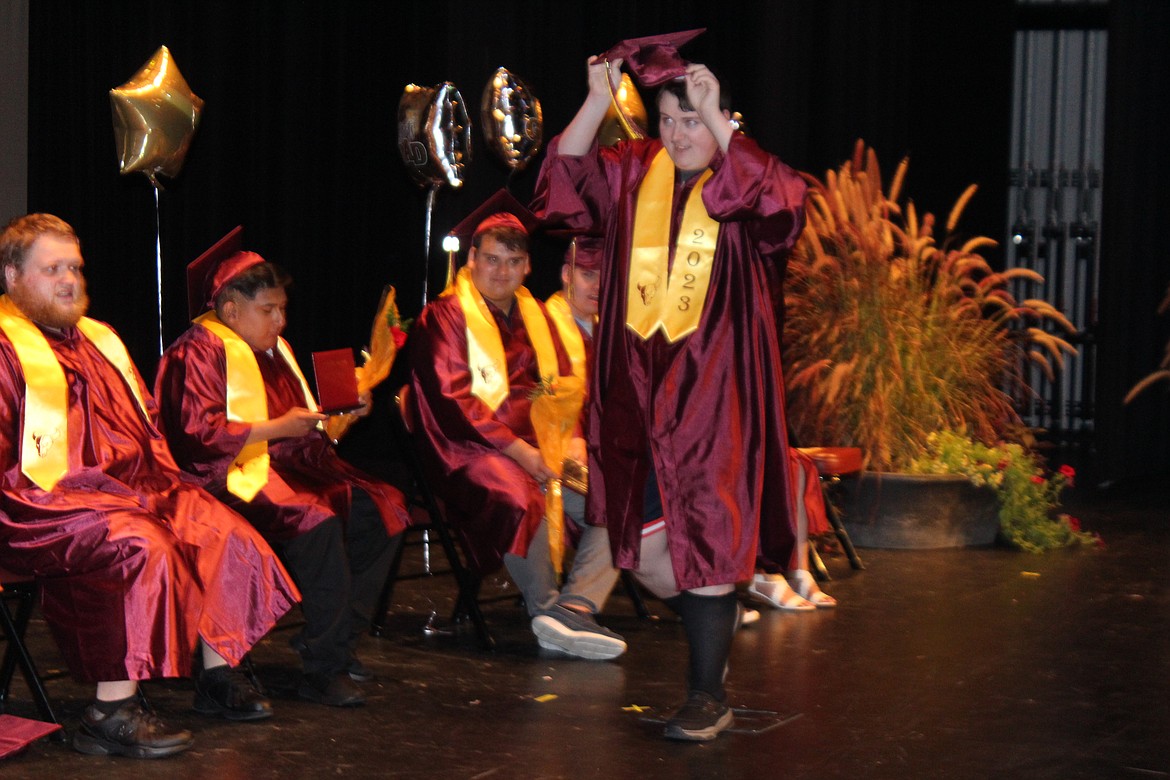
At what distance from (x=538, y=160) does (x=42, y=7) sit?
2766mm

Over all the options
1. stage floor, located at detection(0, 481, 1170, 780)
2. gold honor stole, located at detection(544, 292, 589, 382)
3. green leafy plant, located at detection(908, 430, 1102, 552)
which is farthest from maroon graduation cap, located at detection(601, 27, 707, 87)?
green leafy plant, located at detection(908, 430, 1102, 552)

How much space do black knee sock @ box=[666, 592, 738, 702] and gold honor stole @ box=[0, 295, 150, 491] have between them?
143 cm

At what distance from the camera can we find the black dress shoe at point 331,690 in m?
3.67

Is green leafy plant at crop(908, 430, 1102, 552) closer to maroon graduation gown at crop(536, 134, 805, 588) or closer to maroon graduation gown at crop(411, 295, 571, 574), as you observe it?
maroon graduation gown at crop(411, 295, 571, 574)

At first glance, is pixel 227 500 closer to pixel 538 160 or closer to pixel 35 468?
pixel 35 468

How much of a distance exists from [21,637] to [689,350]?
168 cm

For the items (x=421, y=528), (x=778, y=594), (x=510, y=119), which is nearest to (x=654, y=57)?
(x=421, y=528)

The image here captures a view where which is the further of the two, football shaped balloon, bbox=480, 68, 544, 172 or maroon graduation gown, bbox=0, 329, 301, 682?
football shaped balloon, bbox=480, 68, 544, 172

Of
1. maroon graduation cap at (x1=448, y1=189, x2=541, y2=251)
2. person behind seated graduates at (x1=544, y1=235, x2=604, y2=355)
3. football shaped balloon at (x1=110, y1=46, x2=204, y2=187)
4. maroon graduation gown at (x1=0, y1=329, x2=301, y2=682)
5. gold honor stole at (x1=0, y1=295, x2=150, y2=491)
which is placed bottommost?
maroon graduation gown at (x1=0, y1=329, x2=301, y2=682)

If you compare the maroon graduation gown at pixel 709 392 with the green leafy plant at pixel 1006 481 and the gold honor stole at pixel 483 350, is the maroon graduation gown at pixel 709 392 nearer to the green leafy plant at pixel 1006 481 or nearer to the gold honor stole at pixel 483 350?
the gold honor stole at pixel 483 350

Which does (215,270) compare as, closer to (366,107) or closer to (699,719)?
(699,719)

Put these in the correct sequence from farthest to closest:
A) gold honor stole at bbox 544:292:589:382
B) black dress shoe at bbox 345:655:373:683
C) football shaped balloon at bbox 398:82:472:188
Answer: football shaped balloon at bbox 398:82:472:188, gold honor stole at bbox 544:292:589:382, black dress shoe at bbox 345:655:373:683

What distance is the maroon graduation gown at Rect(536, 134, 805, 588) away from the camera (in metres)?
3.29

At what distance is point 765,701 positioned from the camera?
3.78m
